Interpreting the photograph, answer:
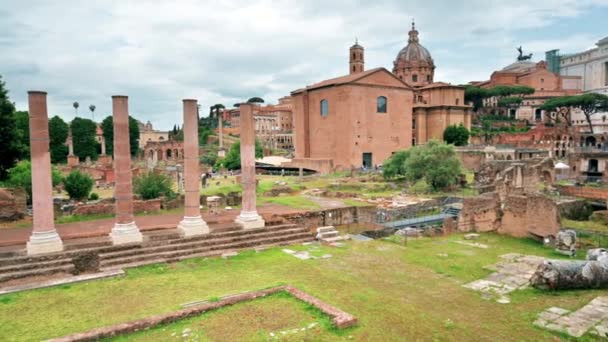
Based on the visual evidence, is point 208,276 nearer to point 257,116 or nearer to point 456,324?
point 456,324

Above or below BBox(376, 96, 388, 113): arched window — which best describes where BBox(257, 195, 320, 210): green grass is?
below

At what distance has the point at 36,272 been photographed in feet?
35.3

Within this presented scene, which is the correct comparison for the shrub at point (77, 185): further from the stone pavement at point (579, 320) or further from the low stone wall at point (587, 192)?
the low stone wall at point (587, 192)

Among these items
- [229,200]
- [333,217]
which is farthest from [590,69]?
[229,200]

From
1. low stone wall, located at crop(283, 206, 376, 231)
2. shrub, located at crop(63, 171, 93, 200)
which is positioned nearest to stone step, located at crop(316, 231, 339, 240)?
low stone wall, located at crop(283, 206, 376, 231)

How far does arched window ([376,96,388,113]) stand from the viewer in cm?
4684

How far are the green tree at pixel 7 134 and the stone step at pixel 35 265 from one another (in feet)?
33.2

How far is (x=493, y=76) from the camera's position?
79.3 meters

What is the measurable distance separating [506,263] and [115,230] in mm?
11614

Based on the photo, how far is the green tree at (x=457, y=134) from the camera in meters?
52.8

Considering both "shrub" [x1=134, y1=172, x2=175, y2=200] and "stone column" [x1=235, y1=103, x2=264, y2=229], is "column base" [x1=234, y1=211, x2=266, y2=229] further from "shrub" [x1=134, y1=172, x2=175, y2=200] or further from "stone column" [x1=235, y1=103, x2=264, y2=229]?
"shrub" [x1=134, y1=172, x2=175, y2=200]

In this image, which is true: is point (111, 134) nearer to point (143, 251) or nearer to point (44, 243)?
point (44, 243)

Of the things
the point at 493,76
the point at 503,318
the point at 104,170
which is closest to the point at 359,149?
the point at 104,170

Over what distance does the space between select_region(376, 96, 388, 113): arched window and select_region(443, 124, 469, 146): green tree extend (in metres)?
11.3
